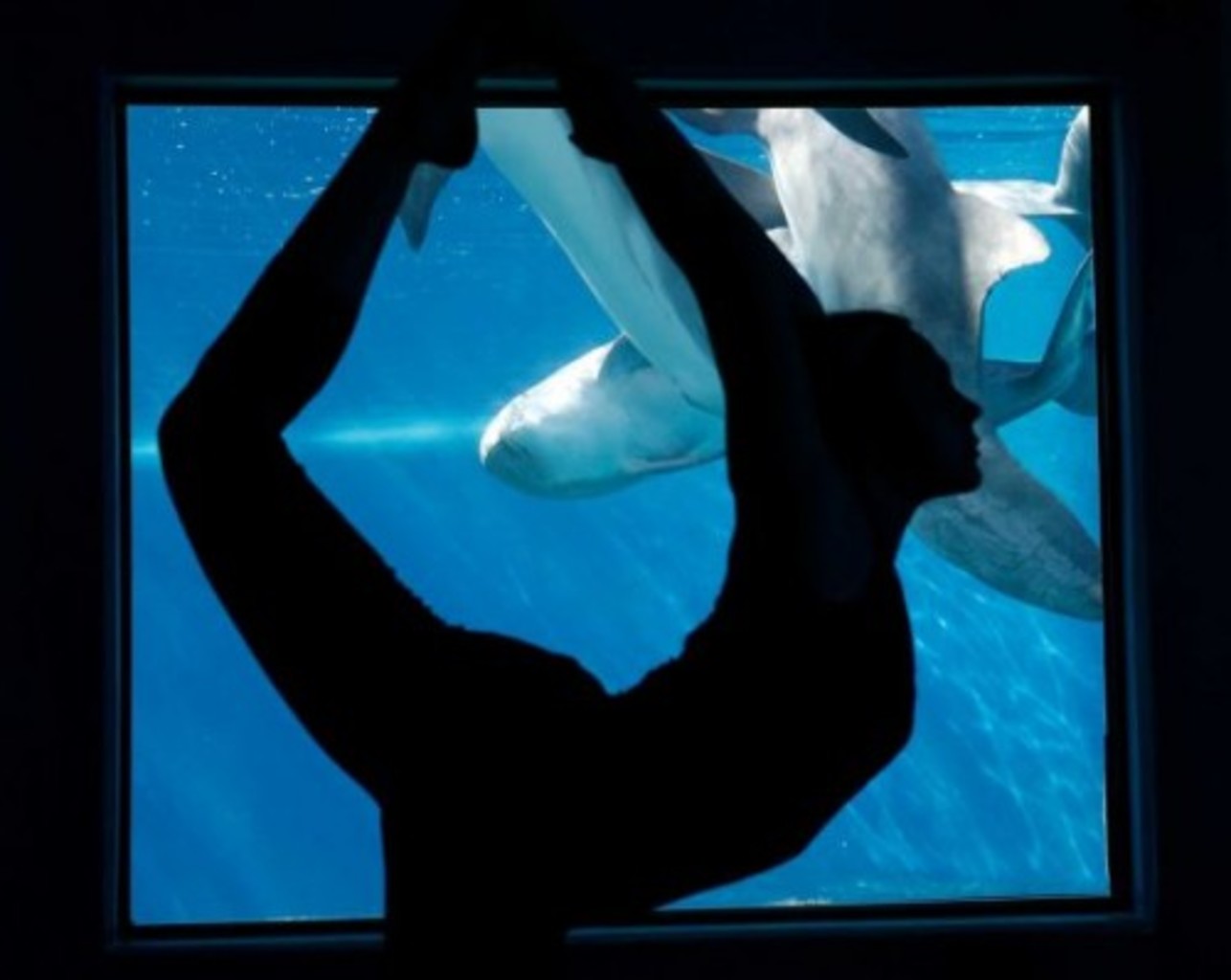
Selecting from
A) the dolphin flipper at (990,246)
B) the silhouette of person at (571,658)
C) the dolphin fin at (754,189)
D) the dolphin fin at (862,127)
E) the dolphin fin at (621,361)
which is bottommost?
the silhouette of person at (571,658)

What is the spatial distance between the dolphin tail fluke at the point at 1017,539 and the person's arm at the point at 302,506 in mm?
3016

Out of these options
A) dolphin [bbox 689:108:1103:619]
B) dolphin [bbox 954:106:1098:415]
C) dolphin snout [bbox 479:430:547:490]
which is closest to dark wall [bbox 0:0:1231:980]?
dolphin [bbox 954:106:1098:415]

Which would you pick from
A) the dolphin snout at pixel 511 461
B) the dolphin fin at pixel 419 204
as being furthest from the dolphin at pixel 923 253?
the dolphin snout at pixel 511 461

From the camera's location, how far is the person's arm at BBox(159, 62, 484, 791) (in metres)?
0.95

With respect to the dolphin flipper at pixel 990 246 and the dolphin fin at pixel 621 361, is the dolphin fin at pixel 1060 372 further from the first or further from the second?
the dolphin fin at pixel 621 361

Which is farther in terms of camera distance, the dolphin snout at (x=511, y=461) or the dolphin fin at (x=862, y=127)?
the dolphin snout at (x=511, y=461)

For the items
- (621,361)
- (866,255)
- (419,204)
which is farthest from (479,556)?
(866,255)

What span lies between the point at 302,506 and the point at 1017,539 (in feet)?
10.9

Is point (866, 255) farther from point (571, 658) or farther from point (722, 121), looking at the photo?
point (571, 658)

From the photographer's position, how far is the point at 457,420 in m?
7.39

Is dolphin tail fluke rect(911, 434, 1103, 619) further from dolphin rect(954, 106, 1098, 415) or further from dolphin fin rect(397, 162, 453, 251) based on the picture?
dolphin fin rect(397, 162, 453, 251)

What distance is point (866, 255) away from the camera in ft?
12.5

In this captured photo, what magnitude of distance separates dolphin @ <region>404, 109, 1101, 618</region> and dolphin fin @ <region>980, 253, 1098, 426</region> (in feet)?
0.10

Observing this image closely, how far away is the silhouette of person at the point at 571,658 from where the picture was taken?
95 centimetres
